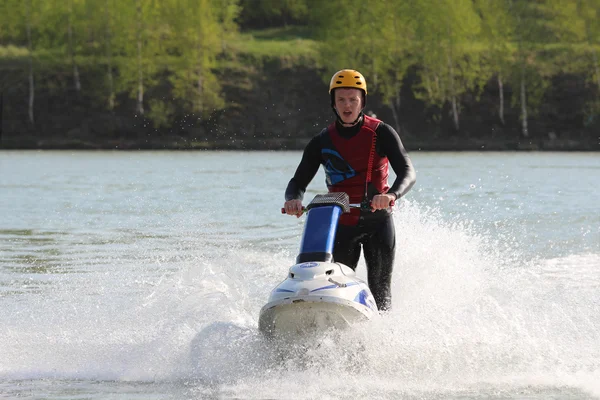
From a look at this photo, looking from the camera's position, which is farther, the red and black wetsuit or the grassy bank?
the grassy bank

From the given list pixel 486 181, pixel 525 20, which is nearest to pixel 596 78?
pixel 525 20

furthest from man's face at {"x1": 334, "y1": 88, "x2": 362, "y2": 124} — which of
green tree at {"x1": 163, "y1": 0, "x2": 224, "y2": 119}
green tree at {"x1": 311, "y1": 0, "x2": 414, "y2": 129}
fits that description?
green tree at {"x1": 163, "y1": 0, "x2": 224, "y2": 119}

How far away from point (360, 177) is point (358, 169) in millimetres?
52

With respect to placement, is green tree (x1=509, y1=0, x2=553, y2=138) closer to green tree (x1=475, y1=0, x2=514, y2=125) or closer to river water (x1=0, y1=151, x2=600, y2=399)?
green tree (x1=475, y1=0, x2=514, y2=125)

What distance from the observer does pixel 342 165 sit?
6.81m

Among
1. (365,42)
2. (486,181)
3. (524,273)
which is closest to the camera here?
(524,273)

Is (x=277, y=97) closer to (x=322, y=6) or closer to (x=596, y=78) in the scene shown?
(x=322, y=6)

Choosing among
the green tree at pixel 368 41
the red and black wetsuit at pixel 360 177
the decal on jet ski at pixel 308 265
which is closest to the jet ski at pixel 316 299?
the decal on jet ski at pixel 308 265

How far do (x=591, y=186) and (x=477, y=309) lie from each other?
15.5m

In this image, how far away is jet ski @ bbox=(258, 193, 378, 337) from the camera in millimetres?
5930

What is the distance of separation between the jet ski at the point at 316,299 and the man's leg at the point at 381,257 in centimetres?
62

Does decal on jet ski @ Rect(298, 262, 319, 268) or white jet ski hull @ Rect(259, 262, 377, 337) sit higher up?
decal on jet ski @ Rect(298, 262, 319, 268)

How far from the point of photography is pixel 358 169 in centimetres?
680

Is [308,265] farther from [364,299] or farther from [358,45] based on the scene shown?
[358,45]
